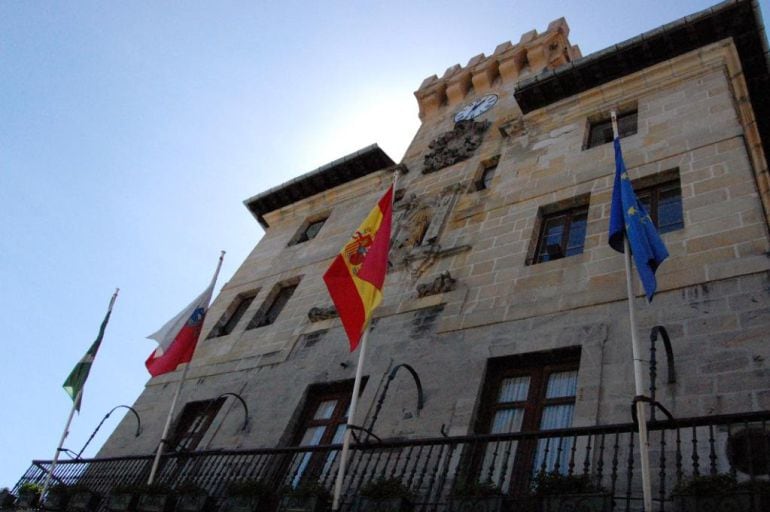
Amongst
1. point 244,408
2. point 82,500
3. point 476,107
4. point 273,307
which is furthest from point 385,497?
point 476,107

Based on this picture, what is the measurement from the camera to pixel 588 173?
12.5 m

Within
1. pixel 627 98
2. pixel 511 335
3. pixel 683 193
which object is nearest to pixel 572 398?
pixel 511 335

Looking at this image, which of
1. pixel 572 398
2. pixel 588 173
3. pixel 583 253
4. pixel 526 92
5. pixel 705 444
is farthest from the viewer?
pixel 526 92

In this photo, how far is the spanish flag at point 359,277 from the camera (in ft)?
29.7

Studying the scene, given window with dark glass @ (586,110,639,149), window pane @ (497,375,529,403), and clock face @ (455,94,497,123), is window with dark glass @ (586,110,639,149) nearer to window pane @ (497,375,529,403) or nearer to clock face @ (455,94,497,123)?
clock face @ (455,94,497,123)

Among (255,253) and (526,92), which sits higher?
(526,92)

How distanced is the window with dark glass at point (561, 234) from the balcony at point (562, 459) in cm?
413

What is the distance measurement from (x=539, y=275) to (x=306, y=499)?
5.18m

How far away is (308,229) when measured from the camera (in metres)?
19.7

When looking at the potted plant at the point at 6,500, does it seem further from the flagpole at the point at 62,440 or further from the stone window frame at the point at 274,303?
the stone window frame at the point at 274,303

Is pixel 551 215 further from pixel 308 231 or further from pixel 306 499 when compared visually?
pixel 308 231

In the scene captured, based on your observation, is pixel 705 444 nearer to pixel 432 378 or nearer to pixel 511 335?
pixel 511 335

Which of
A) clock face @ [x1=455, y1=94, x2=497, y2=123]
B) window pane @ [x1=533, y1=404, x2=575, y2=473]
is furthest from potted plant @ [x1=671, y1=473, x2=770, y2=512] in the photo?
clock face @ [x1=455, y1=94, x2=497, y2=123]

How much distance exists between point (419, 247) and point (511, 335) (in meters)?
3.98
